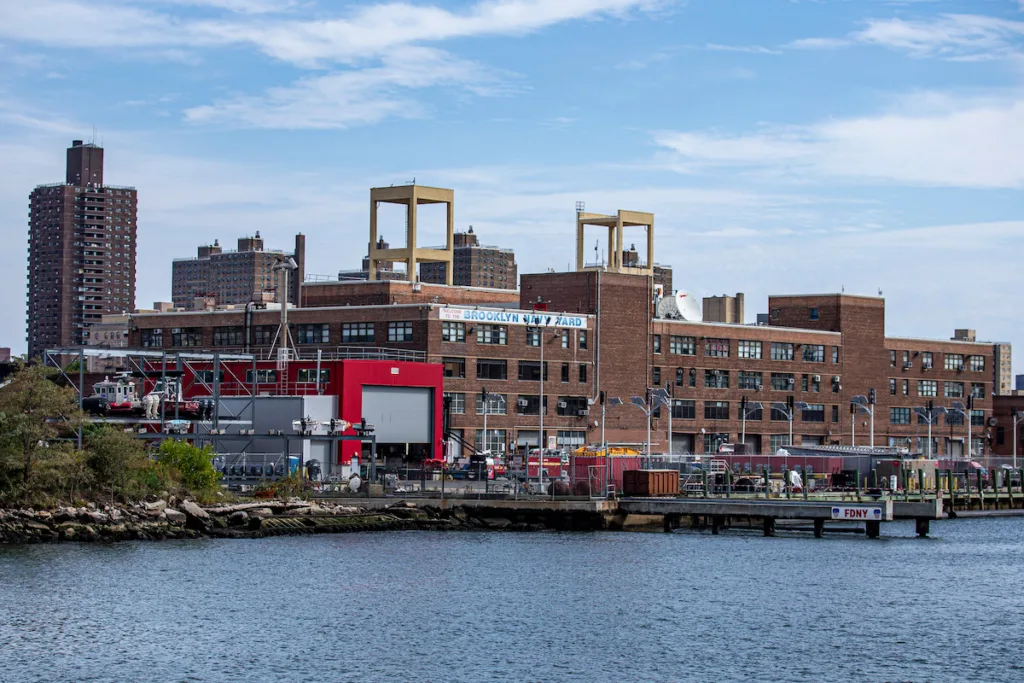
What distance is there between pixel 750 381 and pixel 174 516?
252 feet

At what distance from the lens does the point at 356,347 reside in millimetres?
127000

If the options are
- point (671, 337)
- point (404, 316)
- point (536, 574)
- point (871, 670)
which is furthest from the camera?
point (671, 337)

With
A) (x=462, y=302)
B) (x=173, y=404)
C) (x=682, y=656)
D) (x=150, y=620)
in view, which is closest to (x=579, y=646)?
(x=682, y=656)

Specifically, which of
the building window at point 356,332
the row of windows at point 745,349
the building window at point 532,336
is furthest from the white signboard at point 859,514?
the row of windows at point 745,349

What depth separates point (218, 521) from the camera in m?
80.8

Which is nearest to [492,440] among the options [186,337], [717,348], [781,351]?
[717,348]

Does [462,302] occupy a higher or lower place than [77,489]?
higher

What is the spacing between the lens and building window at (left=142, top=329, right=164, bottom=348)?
144 m

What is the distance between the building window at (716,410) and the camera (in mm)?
141500

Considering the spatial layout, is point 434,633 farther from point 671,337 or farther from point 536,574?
point 671,337

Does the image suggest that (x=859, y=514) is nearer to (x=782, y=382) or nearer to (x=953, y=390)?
(x=782, y=382)

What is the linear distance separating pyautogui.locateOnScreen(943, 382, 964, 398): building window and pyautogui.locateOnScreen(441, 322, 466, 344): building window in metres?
62.9

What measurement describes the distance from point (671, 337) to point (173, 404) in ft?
177

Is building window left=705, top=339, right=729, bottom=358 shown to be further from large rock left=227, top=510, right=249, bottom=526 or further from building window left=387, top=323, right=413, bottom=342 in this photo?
large rock left=227, top=510, right=249, bottom=526
